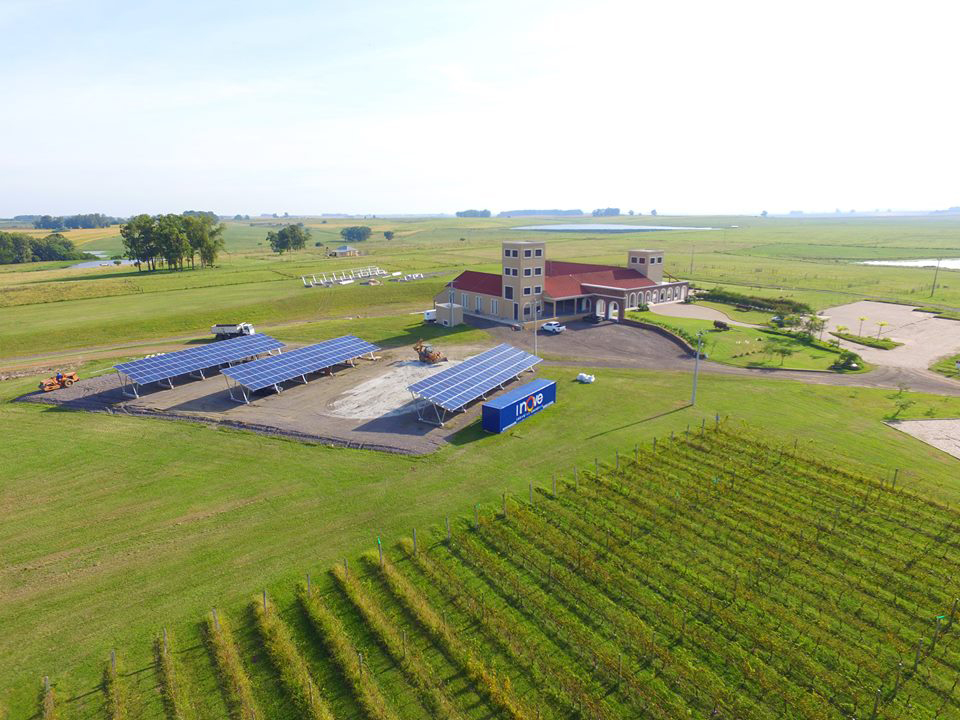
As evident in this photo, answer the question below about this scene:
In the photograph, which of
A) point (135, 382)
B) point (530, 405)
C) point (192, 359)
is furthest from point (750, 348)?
point (135, 382)

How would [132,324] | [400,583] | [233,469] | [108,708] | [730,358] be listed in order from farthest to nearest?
[132,324] → [730,358] → [233,469] → [400,583] → [108,708]

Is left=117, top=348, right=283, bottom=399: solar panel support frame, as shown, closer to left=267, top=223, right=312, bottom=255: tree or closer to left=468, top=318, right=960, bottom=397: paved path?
left=468, top=318, right=960, bottom=397: paved path

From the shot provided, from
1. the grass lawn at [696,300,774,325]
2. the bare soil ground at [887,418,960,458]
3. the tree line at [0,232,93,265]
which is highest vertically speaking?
the tree line at [0,232,93,265]

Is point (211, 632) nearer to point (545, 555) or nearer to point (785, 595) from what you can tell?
point (545, 555)

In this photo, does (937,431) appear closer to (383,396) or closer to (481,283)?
(383,396)

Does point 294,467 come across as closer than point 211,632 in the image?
No

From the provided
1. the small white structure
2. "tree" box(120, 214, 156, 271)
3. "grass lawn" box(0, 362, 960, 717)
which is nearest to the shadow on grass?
"grass lawn" box(0, 362, 960, 717)

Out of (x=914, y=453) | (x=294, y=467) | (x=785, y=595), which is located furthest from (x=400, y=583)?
(x=914, y=453)
